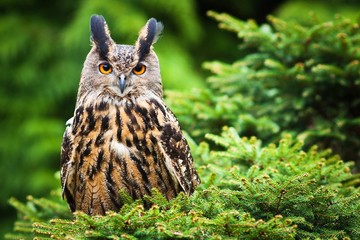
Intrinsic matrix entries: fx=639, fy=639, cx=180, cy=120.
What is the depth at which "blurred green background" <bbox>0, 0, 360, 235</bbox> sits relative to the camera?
9.06 m

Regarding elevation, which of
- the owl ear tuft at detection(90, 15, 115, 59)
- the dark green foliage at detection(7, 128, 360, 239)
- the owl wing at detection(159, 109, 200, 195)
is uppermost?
the owl ear tuft at detection(90, 15, 115, 59)

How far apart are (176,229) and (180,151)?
108cm

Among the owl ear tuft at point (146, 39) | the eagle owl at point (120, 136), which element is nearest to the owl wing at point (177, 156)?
the eagle owl at point (120, 136)

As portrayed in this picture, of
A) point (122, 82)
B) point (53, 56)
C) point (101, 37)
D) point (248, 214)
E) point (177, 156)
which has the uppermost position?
point (53, 56)

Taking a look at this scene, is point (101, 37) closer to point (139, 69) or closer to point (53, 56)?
point (139, 69)

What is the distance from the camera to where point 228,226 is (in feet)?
8.38

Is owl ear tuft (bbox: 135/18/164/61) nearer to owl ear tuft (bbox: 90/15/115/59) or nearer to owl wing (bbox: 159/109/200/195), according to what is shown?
owl ear tuft (bbox: 90/15/115/59)

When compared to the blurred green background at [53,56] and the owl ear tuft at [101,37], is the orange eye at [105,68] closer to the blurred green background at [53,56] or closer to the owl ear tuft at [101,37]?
the owl ear tuft at [101,37]

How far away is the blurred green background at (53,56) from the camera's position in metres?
9.06

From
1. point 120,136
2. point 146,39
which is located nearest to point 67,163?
point 120,136

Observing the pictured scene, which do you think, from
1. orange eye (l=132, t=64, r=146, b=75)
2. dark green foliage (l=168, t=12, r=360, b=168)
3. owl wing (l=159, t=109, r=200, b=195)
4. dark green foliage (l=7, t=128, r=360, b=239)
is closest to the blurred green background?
dark green foliage (l=168, t=12, r=360, b=168)

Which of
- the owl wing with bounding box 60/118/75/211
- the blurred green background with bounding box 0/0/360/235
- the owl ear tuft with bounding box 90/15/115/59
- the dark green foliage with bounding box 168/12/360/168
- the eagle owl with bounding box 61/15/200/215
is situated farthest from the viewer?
the blurred green background with bounding box 0/0/360/235

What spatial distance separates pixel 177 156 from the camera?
141 inches

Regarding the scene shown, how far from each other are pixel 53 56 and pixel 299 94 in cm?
613
